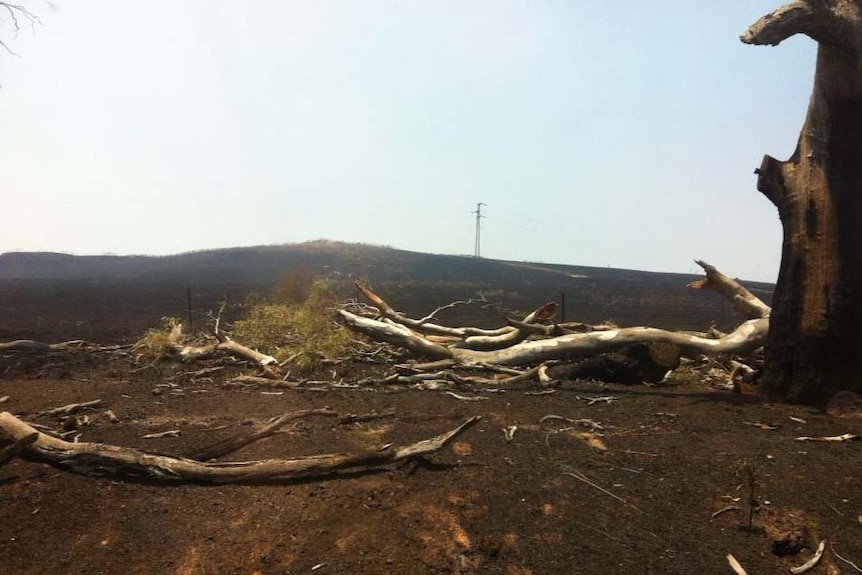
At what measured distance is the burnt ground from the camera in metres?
3.57

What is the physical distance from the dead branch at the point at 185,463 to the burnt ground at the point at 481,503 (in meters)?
0.09

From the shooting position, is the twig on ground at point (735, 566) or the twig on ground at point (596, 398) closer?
the twig on ground at point (735, 566)

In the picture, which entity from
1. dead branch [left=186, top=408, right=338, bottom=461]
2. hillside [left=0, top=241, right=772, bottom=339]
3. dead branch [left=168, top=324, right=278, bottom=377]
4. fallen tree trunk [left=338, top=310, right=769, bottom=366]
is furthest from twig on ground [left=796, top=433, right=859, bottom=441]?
dead branch [left=168, top=324, right=278, bottom=377]

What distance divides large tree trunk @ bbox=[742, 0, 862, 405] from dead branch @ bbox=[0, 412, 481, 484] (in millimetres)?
4474

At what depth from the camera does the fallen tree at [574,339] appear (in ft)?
28.6

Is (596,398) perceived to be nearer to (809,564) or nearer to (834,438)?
(834,438)

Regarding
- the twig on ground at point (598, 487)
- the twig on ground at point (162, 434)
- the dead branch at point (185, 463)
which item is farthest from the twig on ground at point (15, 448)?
the twig on ground at point (598, 487)

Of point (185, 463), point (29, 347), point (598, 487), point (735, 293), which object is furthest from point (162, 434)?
point (735, 293)

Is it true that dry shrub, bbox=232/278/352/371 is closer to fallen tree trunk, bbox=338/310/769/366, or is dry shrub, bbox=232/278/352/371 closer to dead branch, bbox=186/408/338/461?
fallen tree trunk, bbox=338/310/769/366

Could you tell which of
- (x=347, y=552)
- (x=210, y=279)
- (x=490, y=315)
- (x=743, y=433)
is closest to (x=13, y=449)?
(x=347, y=552)

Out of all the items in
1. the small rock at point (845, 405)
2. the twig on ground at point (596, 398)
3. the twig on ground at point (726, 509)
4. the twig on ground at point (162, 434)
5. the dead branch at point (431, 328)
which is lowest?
the twig on ground at point (162, 434)

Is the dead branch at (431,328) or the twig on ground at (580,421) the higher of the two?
the dead branch at (431,328)

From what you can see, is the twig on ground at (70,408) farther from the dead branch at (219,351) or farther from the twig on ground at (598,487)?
the twig on ground at (598,487)

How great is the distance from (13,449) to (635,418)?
5579mm
